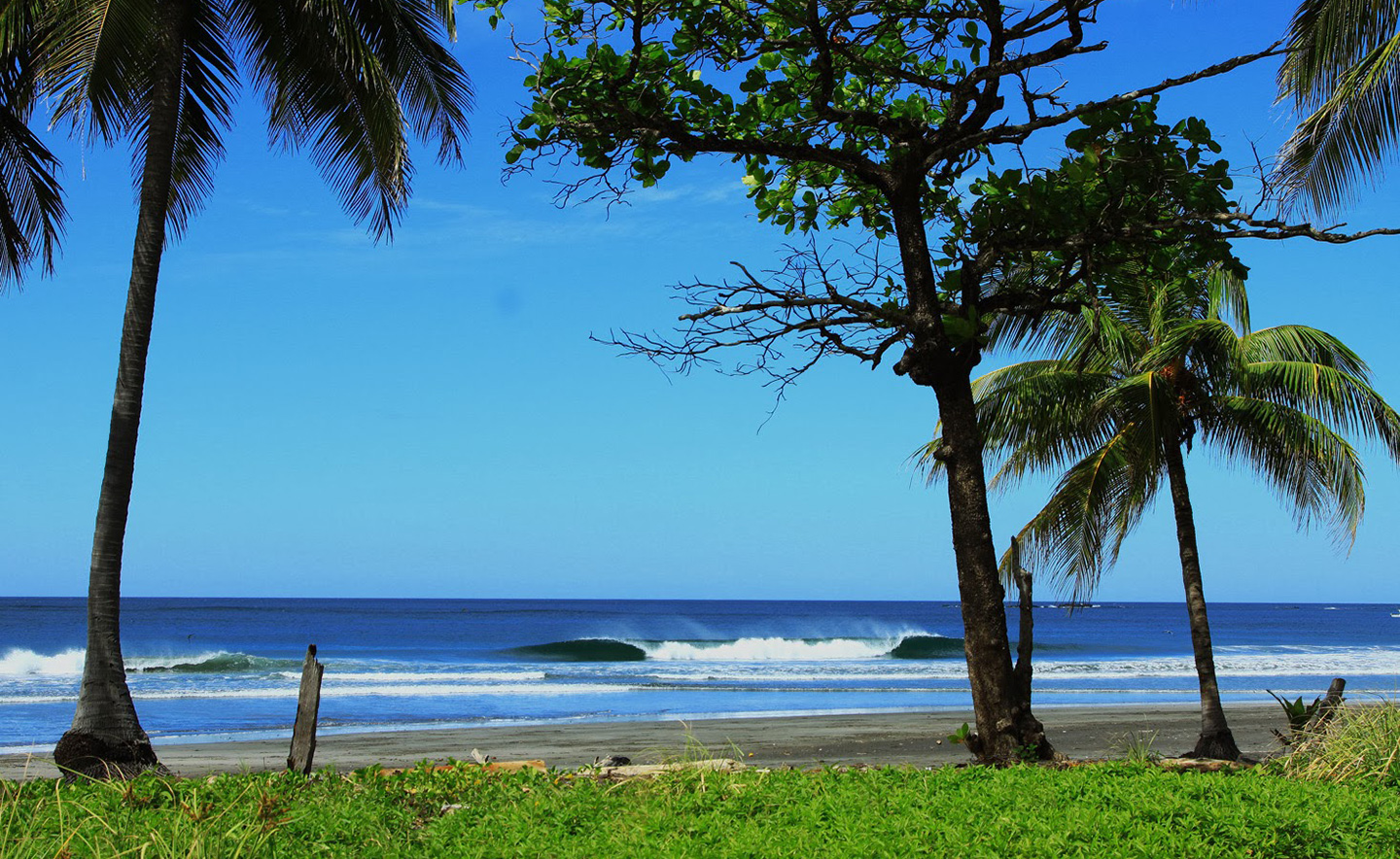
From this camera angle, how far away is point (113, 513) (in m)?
9.62

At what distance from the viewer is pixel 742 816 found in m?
5.16

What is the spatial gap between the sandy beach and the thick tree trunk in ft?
19.2

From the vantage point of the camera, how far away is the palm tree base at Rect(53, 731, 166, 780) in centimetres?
898

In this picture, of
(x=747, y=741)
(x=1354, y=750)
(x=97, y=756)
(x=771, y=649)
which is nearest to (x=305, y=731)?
(x=97, y=756)

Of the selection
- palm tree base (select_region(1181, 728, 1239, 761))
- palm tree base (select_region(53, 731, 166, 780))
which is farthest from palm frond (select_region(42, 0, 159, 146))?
palm tree base (select_region(1181, 728, 1239, 761))

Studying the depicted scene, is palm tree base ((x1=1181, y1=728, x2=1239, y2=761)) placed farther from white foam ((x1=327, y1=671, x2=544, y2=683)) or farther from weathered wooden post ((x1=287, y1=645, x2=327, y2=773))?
white foam ((x1=327, y1=671, x2=544, y2=683))

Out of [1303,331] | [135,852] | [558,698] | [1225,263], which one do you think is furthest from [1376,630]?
[135,852]

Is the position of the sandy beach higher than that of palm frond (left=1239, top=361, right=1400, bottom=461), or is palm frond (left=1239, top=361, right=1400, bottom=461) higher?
palm frond (left=1239, top=361, right=1400, bottom=461)

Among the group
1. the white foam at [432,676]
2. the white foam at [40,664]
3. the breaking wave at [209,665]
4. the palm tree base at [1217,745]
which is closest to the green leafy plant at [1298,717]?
the palm tree base at [1217,745]

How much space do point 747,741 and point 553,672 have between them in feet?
62.1

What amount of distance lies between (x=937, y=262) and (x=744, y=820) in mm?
4642

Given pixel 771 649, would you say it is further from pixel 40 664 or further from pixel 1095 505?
pixel 1095 505

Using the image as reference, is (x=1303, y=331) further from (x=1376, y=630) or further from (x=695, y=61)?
(x=1376, y=630)

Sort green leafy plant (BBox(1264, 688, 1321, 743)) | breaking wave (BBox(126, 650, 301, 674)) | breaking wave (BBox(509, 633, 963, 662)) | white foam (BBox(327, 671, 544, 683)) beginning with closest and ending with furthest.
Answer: green leafy plant (BBox(1264, 688, 1321, 743)) < white foam (BBox(327, 671, 544, 683)) < breaking wave (BBox(126, 650, 301, 674)) < breaking wave (BBox(509, 633, 963, 662))
